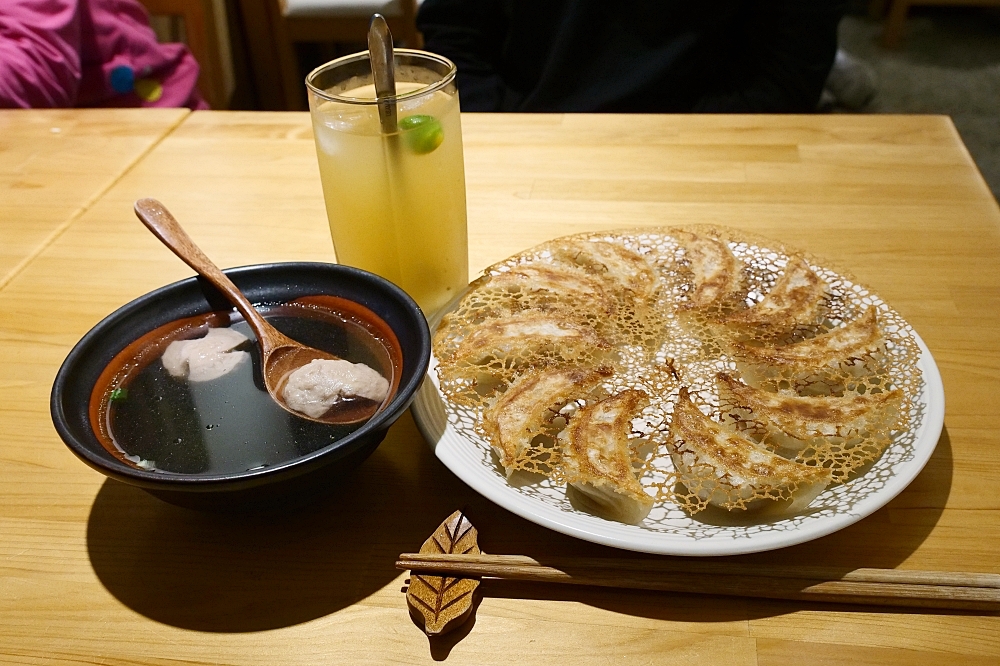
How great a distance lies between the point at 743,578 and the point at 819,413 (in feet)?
0.67

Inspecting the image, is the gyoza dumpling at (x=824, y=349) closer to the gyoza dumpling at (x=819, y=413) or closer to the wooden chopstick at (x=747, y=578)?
the gyoza dumpling at (x=819, y=413)

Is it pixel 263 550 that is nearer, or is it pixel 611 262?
pixel 263 550

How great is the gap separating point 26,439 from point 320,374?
0.42 metres

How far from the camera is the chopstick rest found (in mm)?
649

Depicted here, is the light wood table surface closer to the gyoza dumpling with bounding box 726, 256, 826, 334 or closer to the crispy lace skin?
the crispy lace skin

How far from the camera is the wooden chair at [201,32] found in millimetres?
2637

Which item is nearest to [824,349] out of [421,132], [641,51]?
[421,132]

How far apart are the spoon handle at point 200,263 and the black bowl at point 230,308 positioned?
0.02 metres

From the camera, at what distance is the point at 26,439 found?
0.92 meters

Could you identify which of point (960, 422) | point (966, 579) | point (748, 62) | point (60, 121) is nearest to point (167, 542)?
point (966, 579)

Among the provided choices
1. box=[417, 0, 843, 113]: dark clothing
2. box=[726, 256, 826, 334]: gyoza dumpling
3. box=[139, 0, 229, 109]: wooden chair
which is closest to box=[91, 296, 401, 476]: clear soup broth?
box=[726, 256, 826, 334]: gyoza dumpling

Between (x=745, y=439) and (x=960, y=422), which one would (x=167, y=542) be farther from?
(x=960, y=422)

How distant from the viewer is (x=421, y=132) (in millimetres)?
930

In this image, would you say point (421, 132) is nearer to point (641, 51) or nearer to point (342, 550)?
point (342, 550)
